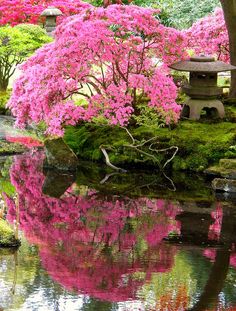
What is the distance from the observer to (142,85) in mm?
20219

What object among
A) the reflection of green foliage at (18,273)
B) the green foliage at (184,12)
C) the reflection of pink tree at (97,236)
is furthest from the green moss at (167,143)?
the green foliage at (184,12)

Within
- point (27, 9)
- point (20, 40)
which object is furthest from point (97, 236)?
point (27, 9)

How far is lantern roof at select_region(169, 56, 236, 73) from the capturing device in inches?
818

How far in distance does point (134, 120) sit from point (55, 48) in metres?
2.79

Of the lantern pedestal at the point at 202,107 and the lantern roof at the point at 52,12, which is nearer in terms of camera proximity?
the lantern pedestal at the point at 202,107

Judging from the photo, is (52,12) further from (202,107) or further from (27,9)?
(202,107)

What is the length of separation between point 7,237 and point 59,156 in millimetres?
6757

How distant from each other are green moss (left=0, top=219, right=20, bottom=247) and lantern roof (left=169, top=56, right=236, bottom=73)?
8.90 metres

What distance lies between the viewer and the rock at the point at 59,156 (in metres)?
19.7

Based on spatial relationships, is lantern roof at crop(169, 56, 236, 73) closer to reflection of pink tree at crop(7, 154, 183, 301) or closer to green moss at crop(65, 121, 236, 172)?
green moss at crop(65, 121, 236, 172)

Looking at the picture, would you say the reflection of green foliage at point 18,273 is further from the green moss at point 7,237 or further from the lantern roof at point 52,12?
the lantern roof at point 52,12

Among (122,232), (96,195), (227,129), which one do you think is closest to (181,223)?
(122,232)

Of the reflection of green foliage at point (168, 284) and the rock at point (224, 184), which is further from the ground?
the rock at point (224, 184)

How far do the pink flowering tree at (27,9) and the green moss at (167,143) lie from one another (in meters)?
9.47
